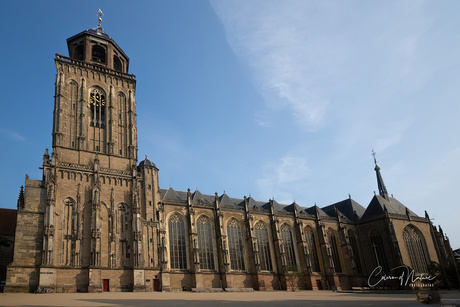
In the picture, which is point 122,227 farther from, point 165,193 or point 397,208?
point 397,208

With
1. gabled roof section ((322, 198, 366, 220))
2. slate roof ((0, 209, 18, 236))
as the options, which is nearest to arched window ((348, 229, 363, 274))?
gabled roof section ((322, 198, 366, 220))

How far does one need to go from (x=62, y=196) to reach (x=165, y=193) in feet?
46.4

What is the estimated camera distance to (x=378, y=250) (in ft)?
190

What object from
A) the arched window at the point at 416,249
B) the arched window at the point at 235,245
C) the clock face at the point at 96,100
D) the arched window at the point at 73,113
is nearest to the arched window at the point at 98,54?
the clock face at the point at 96,100

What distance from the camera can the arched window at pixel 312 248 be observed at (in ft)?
178

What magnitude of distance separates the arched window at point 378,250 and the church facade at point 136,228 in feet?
0.54

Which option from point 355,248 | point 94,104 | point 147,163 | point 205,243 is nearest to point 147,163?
point 147,163

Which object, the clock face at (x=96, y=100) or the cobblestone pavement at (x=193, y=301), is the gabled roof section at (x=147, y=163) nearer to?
the clock face at (x=96, y=100)

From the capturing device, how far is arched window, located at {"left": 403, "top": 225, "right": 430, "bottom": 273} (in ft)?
186

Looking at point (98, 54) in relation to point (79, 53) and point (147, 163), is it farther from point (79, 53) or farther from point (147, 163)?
point (147, 163)

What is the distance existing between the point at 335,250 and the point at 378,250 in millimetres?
7015

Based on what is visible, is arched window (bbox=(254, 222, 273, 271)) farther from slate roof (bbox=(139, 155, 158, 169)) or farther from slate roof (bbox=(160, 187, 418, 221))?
slate roof (bbox=(139, 155, 158, 169))

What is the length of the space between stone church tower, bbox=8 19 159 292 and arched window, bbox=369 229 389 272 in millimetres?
37140

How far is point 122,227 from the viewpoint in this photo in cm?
3984
